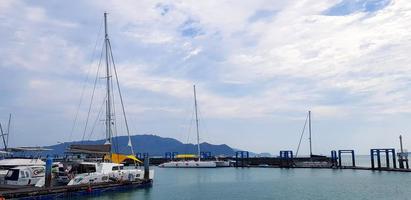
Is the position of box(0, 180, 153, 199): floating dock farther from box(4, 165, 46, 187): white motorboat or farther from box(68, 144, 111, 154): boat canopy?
box(68, 144, 111, 154): boat canopy

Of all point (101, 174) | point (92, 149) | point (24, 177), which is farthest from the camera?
point (92, 149)

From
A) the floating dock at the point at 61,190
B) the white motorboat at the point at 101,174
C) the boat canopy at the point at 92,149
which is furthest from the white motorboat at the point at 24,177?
the boat canopy at the point at 92,149

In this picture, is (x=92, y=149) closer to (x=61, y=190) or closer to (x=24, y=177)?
(x=24, y=177)

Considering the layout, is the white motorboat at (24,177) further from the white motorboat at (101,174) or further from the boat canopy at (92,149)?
the boat canopy at (92,149)

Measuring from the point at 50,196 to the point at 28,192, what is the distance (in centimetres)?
204

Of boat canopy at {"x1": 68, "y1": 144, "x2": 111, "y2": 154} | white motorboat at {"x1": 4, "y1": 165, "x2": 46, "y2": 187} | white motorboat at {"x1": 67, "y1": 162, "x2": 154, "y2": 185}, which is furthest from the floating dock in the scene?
boat canopy at {"x1": 68, "y1": 144, "x2": 111, "y2": 154}

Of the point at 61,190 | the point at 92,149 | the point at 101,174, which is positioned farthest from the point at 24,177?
the point at 92,149

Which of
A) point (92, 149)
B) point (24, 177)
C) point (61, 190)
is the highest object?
point (92, 149)

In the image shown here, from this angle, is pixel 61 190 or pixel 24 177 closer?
pixel 61 190

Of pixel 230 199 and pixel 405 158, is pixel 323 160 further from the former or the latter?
pixel 230 199

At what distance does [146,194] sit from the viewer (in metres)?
42.7

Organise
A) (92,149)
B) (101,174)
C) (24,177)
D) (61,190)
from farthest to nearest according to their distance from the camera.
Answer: (92,149), (101,174), (24,177), (61,190)

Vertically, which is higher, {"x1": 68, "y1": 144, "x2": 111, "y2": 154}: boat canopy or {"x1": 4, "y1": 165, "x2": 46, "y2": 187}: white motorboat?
{"x1": 68, "y1": 144, "x2": 111, "y2": 154}: boat canopy

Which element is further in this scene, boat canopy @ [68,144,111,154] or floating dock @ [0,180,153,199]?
boat canopy @ [68,144,111,154]
